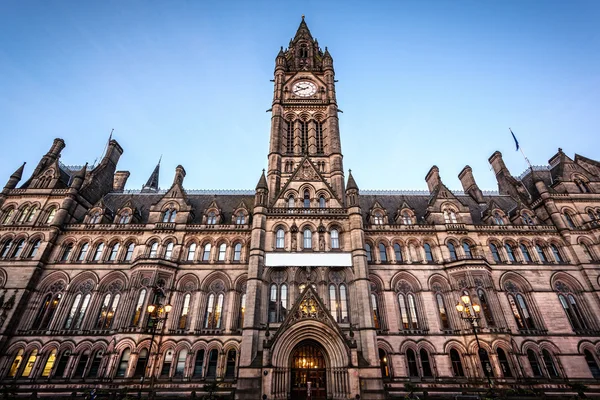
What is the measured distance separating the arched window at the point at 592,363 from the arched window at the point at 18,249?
4975 cm

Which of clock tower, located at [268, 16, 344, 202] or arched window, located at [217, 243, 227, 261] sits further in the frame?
clock tower, located at [268, 16, 344, 202]

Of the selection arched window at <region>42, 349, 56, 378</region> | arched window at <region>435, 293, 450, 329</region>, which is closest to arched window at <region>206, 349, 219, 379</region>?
arched window at <region>42, 349, 56, 378</region>

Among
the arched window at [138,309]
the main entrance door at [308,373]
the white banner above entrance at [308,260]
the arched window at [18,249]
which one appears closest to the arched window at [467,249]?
the white banner above entrance at [308,260]

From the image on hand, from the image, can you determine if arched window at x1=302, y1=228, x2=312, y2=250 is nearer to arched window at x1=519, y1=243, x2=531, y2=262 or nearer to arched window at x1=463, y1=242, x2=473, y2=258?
arched window at x1=463, y1=242, x2=473, y2=258

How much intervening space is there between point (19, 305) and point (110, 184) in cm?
1695

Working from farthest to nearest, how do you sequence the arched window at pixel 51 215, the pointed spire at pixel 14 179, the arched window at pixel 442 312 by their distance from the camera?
1. the pointed spire at pixel 14 179
2. the arched window at pixel 51 215
3. the arched window at pixel 442 312

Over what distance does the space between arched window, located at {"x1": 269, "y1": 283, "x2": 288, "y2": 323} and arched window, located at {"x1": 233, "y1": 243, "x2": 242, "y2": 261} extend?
5.20 metres

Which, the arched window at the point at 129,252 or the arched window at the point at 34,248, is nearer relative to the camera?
the arched window at the point at 34,248

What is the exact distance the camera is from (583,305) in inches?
966

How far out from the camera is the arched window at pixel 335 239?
2462 centimetres

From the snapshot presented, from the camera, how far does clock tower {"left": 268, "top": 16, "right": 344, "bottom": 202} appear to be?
29.6m

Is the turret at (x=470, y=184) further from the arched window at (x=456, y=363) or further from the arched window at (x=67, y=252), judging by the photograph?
the arched window at (x=67, y=252)

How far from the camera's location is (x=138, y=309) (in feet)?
74.0

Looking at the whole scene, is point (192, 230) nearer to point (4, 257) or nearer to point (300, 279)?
point (300, 279)
